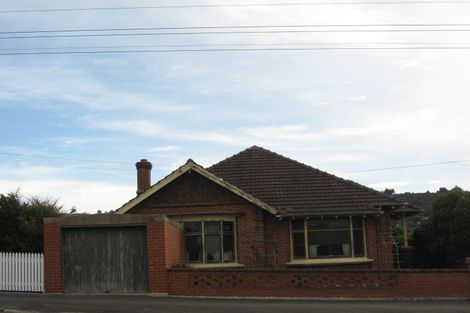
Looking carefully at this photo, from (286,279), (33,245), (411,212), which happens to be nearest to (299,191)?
(411,212)

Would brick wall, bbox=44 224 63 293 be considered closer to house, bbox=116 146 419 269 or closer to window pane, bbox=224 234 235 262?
house, bbox=116 146 419 269

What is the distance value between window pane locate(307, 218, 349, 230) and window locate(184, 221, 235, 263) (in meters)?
2.96

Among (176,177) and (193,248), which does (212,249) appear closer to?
(193,248)

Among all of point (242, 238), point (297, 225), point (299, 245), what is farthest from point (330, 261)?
point (242, 238)

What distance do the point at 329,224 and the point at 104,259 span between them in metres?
9.20

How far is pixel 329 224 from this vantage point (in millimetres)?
22516

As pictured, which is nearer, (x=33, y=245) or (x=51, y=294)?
(x=51, y=294)

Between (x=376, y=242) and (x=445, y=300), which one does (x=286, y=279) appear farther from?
(x=376, y=242)

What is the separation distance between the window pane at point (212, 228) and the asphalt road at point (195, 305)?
609cm

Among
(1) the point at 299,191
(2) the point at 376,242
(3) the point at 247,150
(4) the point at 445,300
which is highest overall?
(3) the point at 247,150

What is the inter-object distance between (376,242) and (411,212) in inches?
78.3

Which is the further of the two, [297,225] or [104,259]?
[297,225]

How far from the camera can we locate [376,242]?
2236cm

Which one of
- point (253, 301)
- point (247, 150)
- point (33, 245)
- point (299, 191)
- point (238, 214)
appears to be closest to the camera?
point (253, 301)
